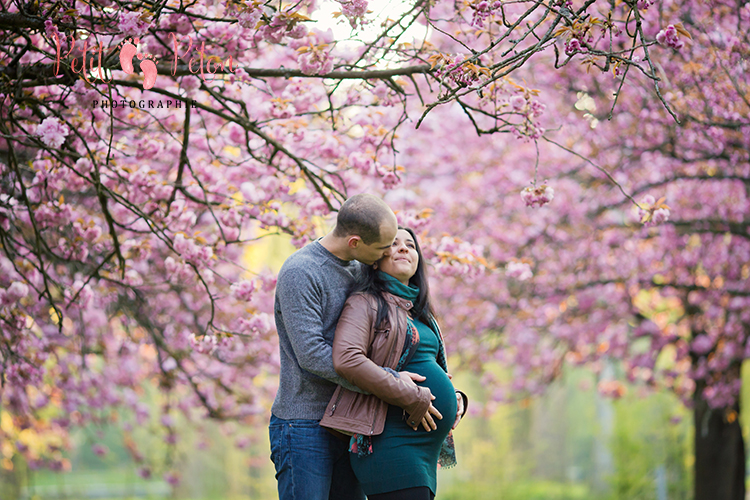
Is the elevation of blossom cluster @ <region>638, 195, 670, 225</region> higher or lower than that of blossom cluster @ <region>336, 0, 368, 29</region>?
lower

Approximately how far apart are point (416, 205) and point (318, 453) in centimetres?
546

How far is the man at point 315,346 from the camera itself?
223 centimetres

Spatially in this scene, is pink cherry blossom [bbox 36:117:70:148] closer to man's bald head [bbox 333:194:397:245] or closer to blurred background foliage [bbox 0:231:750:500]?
blurred background foliage [bbox 0:231:750:500]

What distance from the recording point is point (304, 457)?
2258 millimetres

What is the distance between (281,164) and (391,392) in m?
2.28

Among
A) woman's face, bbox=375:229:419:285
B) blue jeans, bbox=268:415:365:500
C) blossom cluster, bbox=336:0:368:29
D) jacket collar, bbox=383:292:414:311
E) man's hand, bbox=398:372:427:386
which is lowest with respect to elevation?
blue jeans, bbox=268:415:365:500

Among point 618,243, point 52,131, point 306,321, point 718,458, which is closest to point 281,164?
point 52,131

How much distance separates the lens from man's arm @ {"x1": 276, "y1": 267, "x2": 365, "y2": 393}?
2.18 meters

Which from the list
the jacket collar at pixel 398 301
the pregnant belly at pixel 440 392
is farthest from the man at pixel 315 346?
the pregnant belly at pixel 440 392

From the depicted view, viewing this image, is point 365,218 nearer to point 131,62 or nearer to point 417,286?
point 417,286

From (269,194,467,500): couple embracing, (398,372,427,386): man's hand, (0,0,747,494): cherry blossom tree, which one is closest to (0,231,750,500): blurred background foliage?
(0,0,747,494): cherry blossom tree

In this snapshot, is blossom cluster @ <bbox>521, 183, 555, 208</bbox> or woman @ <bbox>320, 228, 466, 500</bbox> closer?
woman @ <bbox>320, 228, 466, 500</bbox>

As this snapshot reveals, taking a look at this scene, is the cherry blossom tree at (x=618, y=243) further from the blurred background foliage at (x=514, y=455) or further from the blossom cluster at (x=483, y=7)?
the blossom cluster at (x=483, y=7)

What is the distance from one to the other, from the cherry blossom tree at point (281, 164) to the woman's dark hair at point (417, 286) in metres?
0.59
